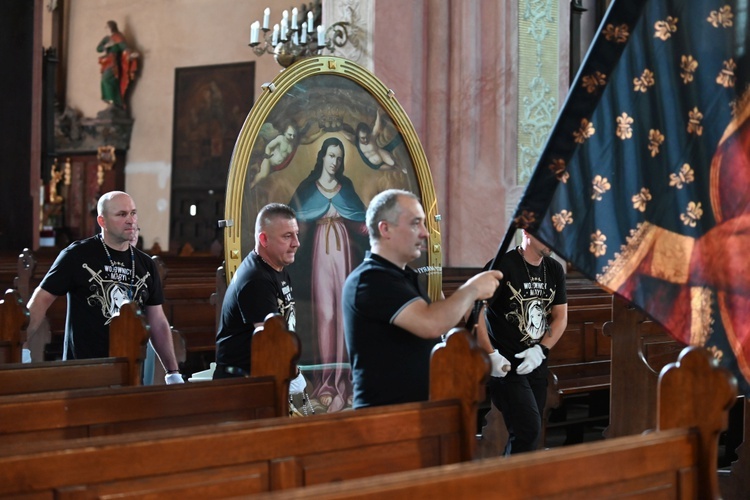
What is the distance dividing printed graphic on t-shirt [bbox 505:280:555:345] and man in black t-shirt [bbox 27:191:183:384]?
5.37 feet

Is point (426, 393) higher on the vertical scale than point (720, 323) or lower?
lower

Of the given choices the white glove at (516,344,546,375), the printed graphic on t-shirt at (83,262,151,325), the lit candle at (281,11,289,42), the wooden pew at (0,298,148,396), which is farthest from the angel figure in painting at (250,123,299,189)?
the lit candle at (281,11,289,42)

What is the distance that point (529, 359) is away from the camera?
5.20 metres

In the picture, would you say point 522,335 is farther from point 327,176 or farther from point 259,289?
point 259,289

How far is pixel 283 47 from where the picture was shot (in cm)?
1302

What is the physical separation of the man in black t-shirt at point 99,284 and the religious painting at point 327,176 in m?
0.84

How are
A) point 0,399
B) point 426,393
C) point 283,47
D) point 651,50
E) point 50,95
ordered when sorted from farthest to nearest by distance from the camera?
point 50,95
point 283,47
point 426,393
point 651,50
point 0,399

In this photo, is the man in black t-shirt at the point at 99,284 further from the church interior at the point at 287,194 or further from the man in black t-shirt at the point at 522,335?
the man in black t-shirt at the point at 522,335

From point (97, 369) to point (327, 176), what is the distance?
48.9 inches

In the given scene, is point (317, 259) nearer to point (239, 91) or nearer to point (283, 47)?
point (283, 47)

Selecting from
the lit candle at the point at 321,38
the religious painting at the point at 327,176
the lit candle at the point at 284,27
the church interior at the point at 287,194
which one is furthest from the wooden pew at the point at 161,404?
the lit candle at the point at 284,27

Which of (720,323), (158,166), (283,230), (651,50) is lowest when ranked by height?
(720,323)

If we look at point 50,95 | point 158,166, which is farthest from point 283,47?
point 158,166

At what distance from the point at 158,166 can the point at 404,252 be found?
16.1 metres
